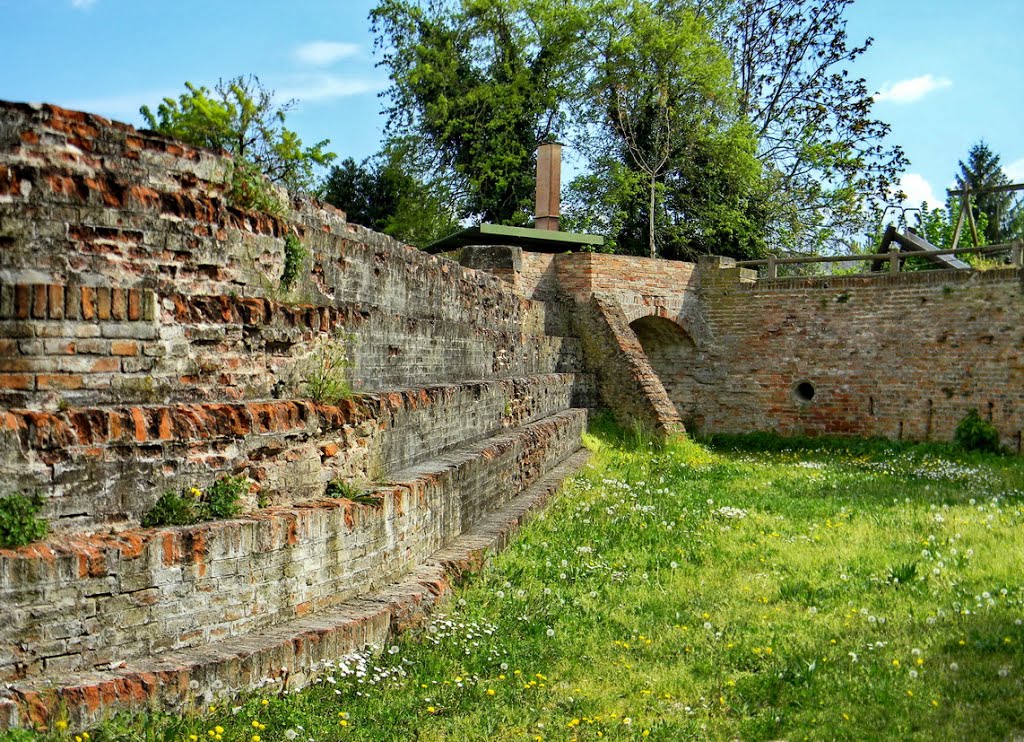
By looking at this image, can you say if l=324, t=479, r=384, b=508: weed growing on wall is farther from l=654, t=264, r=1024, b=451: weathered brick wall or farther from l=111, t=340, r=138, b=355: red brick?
l=654, t=264, r=1024, b=451: weathered brick wall

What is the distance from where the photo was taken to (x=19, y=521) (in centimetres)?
404

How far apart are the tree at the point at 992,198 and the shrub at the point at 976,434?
2899 cm

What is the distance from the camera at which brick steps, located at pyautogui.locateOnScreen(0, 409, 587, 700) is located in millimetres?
3957

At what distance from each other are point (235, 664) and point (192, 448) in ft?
3.63

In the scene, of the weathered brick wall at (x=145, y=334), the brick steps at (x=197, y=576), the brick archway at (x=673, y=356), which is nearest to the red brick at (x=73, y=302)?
the weathered brick wall at (x=145, y=334)

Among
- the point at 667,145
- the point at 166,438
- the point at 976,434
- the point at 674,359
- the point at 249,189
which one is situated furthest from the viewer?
the point at 667,145

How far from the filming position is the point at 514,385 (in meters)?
11.2

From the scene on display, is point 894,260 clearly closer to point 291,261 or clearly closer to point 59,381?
point 291,261

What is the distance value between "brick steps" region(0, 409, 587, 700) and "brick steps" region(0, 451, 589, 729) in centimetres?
8

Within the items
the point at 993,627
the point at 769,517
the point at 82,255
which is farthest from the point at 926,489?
the point at 82,255

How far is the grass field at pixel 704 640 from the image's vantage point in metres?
4.72

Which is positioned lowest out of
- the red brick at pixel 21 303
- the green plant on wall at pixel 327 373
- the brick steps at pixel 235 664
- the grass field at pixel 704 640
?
the grass field at pixel 704 640

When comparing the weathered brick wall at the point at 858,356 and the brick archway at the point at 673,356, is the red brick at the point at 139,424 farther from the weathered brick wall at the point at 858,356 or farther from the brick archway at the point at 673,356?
the brick archway at the point at 673,356

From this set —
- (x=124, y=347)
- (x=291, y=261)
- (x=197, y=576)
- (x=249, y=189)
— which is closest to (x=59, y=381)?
(x=124, y=347)
